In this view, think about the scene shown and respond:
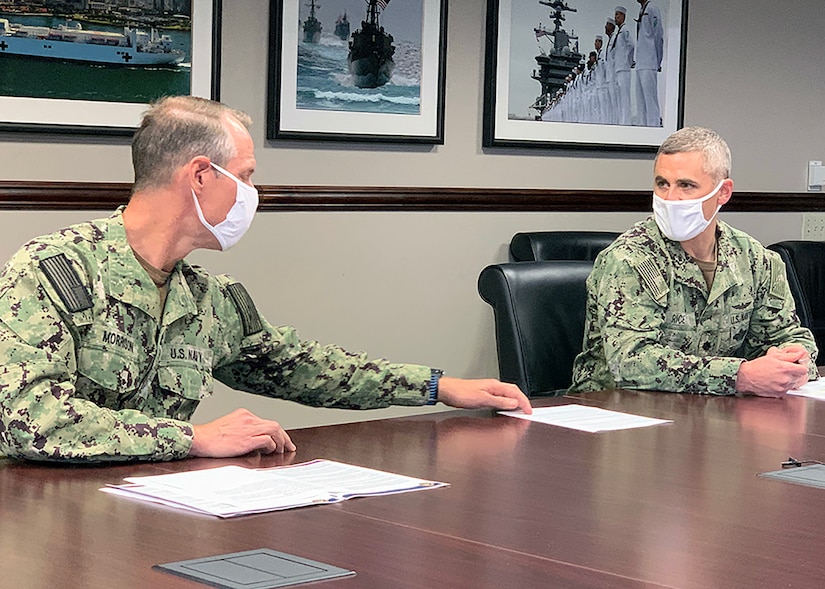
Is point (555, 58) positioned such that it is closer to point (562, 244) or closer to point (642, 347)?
point (562, 244)

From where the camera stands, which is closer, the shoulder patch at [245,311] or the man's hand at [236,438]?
the man's hand at [236,438]

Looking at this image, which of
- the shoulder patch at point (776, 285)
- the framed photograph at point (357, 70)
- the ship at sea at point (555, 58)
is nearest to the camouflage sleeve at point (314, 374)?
the shoulder patch at point (776, 285)

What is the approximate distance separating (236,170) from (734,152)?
335cm

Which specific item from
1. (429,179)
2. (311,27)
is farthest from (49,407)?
(429,179)

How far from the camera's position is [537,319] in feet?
10.5

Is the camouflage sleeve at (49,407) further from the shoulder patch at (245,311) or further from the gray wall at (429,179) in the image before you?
the gray wall at (429,179)

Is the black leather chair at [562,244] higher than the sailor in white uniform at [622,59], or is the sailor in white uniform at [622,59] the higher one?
the sailor in white uniform at [622,59]

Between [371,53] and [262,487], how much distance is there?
102 inches

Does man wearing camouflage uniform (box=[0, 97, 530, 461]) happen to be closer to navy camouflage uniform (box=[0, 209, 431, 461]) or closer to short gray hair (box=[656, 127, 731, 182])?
navy camouflage uniform (box=[0, 209, 431, 461])

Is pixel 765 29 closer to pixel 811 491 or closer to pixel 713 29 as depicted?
pixel 713 29

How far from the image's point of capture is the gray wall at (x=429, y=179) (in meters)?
3.98

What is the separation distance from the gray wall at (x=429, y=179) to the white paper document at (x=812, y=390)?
1618 millimetres

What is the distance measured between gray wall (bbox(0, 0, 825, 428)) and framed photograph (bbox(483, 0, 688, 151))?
73 mm

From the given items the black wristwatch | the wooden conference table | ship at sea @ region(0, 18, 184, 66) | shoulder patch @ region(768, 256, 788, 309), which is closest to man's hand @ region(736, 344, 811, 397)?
shoulder patch @ region(768, 256, 788, 309)
